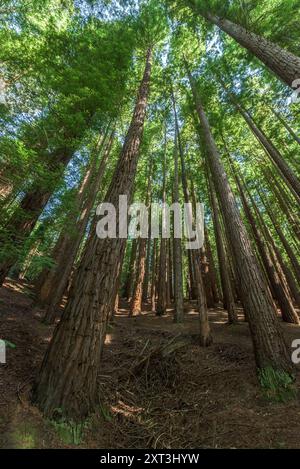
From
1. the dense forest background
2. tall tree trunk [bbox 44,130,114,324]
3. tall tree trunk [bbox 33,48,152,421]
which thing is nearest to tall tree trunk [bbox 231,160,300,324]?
the dense forest background

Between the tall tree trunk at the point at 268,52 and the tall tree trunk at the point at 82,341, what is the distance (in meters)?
4.75

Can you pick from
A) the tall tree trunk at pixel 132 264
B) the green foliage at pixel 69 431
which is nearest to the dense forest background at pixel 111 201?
the green foliage at pixel 69 431

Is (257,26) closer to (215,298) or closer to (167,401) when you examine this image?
(167,401)

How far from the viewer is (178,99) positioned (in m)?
13.1

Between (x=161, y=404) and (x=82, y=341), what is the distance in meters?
2.08

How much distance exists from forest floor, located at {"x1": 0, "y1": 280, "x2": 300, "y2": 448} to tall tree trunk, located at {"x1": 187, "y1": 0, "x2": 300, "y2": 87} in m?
5.85

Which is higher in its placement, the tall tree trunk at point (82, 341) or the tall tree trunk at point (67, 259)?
the tall tree trunk at point (67, 259)

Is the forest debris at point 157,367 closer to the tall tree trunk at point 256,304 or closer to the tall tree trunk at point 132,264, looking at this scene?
the tall tree trunk at point 256,304

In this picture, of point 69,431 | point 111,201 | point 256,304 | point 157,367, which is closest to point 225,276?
point 256,304

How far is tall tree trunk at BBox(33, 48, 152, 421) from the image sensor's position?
2848mm

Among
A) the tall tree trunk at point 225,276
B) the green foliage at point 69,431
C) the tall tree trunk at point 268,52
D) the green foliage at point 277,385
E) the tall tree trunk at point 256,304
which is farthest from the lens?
the tall tree trunk at point 225,276

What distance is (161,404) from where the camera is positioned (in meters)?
3.95

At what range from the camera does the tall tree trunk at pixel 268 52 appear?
4577 mm

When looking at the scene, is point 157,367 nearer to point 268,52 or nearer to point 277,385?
point 277,385
